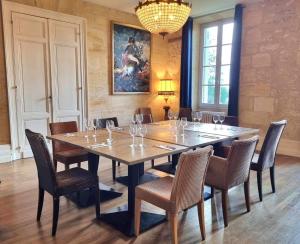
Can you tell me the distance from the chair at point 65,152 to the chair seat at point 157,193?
4.20 ft

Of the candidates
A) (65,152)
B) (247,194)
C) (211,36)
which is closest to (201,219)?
(247,194)

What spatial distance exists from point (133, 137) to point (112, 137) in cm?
23

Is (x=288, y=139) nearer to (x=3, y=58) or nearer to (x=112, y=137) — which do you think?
(x=112, y=137)

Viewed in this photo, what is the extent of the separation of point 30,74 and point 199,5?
351 centimetres

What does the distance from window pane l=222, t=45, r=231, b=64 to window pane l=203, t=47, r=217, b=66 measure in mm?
220

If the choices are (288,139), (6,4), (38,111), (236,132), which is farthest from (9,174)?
(288,139)

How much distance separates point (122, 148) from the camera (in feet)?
7.81

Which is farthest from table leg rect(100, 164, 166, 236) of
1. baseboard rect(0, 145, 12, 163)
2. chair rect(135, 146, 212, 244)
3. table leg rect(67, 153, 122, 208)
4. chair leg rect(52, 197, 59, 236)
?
baseboard rect(0, 145, 12, 163)

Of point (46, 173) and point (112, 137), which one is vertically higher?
point (112, 137)

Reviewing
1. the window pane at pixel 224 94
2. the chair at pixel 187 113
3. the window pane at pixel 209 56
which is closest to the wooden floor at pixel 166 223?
the chair at pixel 187 113

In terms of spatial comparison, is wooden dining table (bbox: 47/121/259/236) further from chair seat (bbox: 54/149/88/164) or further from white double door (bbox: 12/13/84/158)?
white double door (bbox: 12/13/84/158)

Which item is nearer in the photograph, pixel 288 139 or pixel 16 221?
pixel 16 221

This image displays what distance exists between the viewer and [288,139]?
4.98 m

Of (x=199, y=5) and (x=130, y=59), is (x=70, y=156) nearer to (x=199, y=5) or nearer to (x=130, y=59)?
(x=130, y=59)
